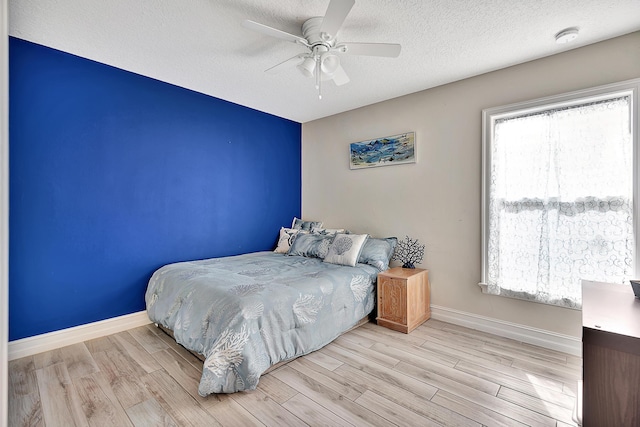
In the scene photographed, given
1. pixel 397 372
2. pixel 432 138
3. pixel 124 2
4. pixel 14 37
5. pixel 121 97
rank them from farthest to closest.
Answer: pixel 432 138 < pixel 121 97 < pixel 14 37 < pixel 397 372 < pixel 124 2

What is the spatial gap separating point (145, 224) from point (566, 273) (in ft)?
12.8

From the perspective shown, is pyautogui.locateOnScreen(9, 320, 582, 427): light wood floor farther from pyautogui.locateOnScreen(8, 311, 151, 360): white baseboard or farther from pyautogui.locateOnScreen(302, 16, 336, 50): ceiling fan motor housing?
pyautogui.locateOnScreen(302, 16, 336, 50): ceiling fan motor housing

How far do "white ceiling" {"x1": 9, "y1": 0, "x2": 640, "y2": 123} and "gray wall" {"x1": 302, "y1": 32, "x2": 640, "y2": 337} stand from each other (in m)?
0.17

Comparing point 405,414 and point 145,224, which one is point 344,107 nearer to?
point 145,224

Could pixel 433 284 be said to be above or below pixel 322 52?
below

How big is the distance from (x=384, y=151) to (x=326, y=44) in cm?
167

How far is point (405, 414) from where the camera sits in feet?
5.53

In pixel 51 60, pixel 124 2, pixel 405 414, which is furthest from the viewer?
pixel 51 60

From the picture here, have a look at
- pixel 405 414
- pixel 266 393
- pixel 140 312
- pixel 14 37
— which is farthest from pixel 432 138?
pixel 14 37

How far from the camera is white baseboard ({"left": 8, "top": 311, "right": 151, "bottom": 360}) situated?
7.62 feet

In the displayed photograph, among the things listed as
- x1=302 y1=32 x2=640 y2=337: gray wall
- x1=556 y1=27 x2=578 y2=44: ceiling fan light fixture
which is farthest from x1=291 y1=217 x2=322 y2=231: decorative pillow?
x1=556 y1=27 x2=578 y2=44: ceiling fan light fixture

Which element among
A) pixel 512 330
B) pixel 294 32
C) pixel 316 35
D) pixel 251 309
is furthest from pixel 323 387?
pixel 294 32

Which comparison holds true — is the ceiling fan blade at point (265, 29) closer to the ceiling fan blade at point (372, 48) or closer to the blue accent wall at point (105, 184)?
the ceiling fan blade at point (372, 48)

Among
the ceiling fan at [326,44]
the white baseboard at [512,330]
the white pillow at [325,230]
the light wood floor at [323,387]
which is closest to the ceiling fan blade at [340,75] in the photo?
the ceiling fan at [326,44]
